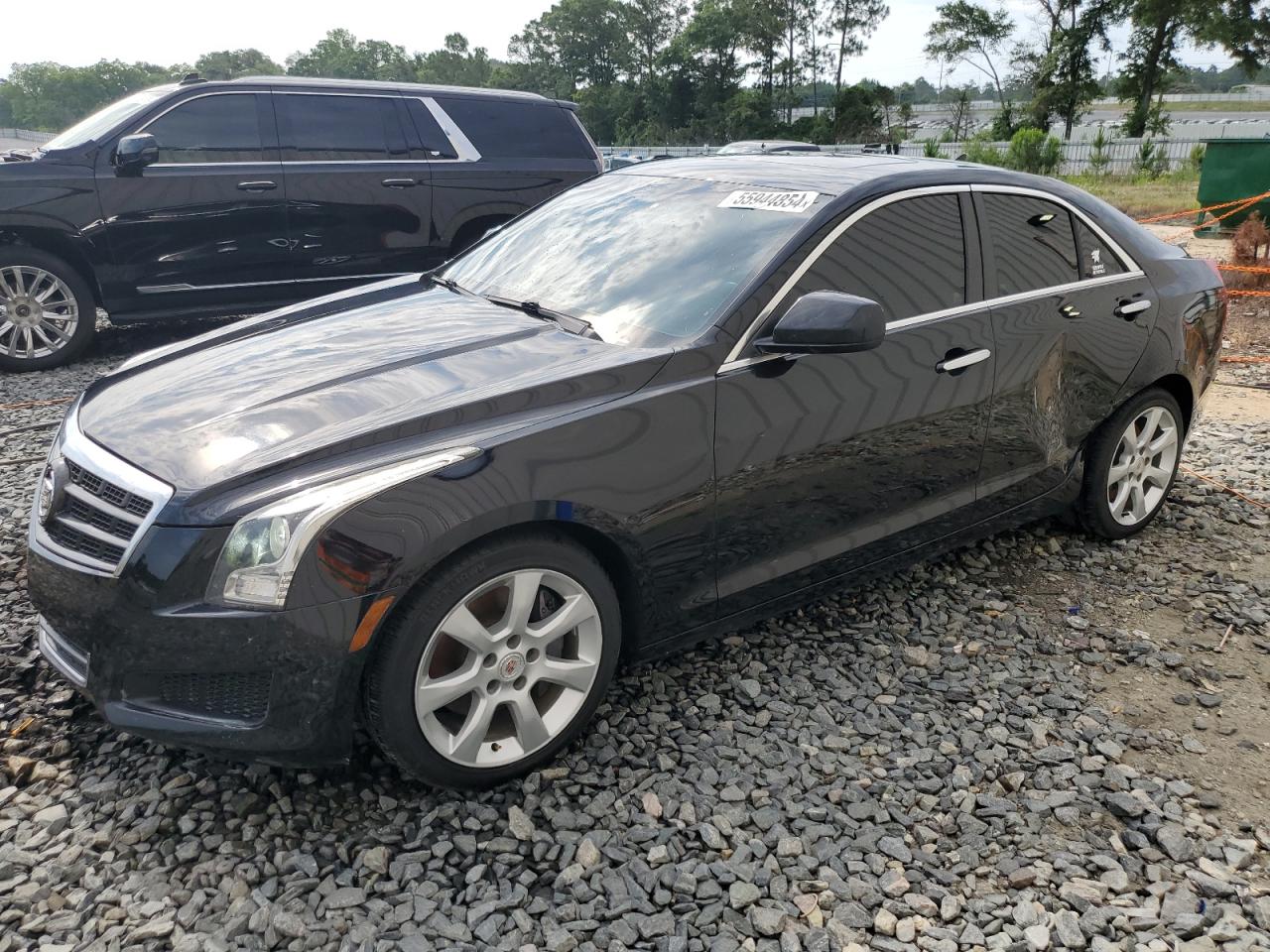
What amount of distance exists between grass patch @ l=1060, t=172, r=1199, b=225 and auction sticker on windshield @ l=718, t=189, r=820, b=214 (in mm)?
15447

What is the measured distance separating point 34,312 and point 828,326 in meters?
6.42

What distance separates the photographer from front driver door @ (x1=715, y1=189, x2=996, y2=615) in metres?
2.93

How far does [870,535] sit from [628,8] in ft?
357

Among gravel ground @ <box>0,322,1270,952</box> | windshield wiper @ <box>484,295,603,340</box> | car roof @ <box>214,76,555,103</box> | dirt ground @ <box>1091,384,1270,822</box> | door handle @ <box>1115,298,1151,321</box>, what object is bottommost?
dirt ground @ <box>1091,384,1270,822</box>

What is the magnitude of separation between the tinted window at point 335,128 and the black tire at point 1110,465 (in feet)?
19.1

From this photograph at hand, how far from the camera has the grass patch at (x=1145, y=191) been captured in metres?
20.0

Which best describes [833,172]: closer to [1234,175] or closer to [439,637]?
[439,637]

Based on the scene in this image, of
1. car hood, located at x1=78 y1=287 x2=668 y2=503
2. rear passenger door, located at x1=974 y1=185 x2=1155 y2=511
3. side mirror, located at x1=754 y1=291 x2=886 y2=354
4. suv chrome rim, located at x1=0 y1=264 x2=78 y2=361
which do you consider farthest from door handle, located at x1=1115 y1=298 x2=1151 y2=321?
suv chrome rim, located at x1=0 y1=264 x2=78 y2=361

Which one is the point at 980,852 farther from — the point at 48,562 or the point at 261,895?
the point at 48,562

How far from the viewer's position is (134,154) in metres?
6.75

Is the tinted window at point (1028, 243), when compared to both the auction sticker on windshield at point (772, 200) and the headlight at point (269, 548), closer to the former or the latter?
the auction sticker on windshield at point (772, 200)

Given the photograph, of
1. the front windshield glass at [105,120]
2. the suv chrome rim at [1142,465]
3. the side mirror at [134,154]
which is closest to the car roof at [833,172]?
the suv chrome rim at [1142,465]

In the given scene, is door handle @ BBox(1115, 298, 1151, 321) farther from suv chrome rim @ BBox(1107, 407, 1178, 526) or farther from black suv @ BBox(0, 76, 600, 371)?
black suv @ BBox(0, 76, 600, 371)

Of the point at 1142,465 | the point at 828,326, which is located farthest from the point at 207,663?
the point at 1142,465
